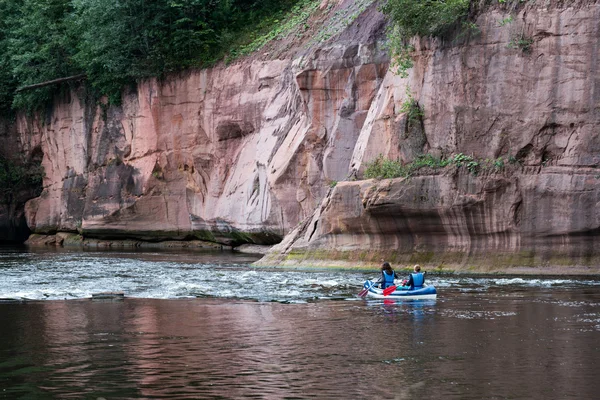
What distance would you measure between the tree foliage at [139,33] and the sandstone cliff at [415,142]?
6.91 feet

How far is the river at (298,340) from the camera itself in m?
14.3

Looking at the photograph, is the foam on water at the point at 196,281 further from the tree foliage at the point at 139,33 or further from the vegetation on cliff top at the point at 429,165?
the tree foliage at the point at 139,33

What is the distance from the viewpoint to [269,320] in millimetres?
21578

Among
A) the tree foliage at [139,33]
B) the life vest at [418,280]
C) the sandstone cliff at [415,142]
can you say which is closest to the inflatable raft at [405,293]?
the life vest at [418,280]

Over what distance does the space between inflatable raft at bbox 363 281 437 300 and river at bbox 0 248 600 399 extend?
0.42 m

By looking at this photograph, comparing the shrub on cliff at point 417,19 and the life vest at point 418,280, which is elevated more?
the shrub on cliff at point 417,19

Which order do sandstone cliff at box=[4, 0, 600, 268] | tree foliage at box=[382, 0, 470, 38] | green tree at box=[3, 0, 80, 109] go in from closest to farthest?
sandstone cliff at box=[4, 0, 600, 268] → tree foliage at box=[382, 0, 470, 38] → green tree at box=[3, 0, 80, 109]

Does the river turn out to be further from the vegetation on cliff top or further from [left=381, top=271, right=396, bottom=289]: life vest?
the vegetation on cliff top

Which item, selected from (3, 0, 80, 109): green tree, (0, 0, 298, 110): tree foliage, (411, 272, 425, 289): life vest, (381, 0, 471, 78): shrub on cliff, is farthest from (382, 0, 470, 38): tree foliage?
(3, 0, 80, 109): green tree

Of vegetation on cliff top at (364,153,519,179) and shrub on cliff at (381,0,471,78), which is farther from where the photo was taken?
shrub on cliff at (381,0,471,78)

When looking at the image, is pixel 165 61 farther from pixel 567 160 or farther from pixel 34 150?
pixel 567 160

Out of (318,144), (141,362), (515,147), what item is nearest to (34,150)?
(318,144)

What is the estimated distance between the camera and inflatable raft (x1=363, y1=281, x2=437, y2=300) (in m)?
25.5

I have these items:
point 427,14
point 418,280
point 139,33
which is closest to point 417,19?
point 427,14
